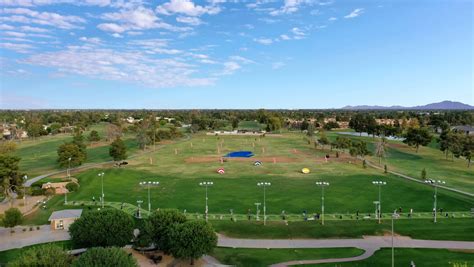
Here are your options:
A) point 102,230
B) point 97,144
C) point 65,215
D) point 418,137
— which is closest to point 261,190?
point 65,215

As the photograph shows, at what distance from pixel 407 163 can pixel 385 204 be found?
4628 centimetres

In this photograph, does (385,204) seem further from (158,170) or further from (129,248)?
(158,170)

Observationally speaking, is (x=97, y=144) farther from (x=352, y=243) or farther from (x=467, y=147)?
(x=467, y=147)

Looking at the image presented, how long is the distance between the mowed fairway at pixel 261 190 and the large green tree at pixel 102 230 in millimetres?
18752

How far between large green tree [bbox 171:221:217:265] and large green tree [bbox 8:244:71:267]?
10978mm

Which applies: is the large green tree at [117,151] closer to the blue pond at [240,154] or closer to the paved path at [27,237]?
the blue pond at [240,154]

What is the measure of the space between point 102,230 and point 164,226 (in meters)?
6.93

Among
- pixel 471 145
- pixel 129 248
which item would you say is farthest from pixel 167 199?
pixel 471 145

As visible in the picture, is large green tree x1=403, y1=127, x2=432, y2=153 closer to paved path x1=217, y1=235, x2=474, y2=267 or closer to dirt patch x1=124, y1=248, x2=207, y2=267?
paved path x1=217, y1=235, x2=474, y2=267

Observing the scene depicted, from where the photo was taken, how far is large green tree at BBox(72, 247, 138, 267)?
32.3 m

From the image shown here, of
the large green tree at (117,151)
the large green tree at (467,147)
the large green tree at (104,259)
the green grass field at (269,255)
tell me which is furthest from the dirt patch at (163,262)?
the large green tree at (467,147)

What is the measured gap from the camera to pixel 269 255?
43.8 m

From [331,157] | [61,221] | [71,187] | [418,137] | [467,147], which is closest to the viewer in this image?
[61,221]

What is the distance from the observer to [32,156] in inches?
4724
